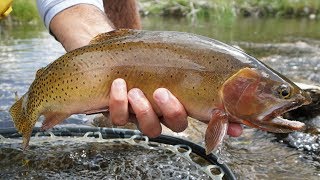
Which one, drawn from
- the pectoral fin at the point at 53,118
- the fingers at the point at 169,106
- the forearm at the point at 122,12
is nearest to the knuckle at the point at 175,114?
the fingers at the point at 169,106

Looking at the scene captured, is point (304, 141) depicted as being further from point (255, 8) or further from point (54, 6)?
point (255, 8)

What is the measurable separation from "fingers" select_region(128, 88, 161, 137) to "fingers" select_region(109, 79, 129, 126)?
0.03 meters

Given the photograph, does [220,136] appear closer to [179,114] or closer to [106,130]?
[179,114]

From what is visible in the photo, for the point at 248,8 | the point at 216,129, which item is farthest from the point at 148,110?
the point at 248,8

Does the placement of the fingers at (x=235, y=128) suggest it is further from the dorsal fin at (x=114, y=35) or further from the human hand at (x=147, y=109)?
the dorsal fin at (x=114, y=35)

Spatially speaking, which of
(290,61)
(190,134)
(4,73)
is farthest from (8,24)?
(190,134)

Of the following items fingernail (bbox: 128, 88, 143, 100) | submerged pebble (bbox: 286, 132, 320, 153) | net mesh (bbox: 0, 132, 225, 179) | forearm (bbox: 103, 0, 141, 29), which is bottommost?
submerged pebble (bbox: 286, 132, 320, 153)

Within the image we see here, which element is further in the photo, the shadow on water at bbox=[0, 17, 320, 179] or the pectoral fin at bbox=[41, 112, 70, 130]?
the shadow on water at bbox=[0, 17, 320, 179]

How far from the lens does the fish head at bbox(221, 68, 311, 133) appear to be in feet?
5.50

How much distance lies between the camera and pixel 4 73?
17.9 feet

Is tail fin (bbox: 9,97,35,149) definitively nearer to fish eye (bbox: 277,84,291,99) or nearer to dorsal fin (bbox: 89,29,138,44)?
dorsal fin (bbox: 89,29,138,44)

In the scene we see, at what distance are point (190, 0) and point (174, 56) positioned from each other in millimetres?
20018

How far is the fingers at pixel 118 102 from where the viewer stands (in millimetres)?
1756

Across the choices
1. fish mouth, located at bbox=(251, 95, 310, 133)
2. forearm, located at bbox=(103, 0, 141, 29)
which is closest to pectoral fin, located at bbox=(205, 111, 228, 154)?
fish mouth, located at bbox=(251, 95, 310, 133)
